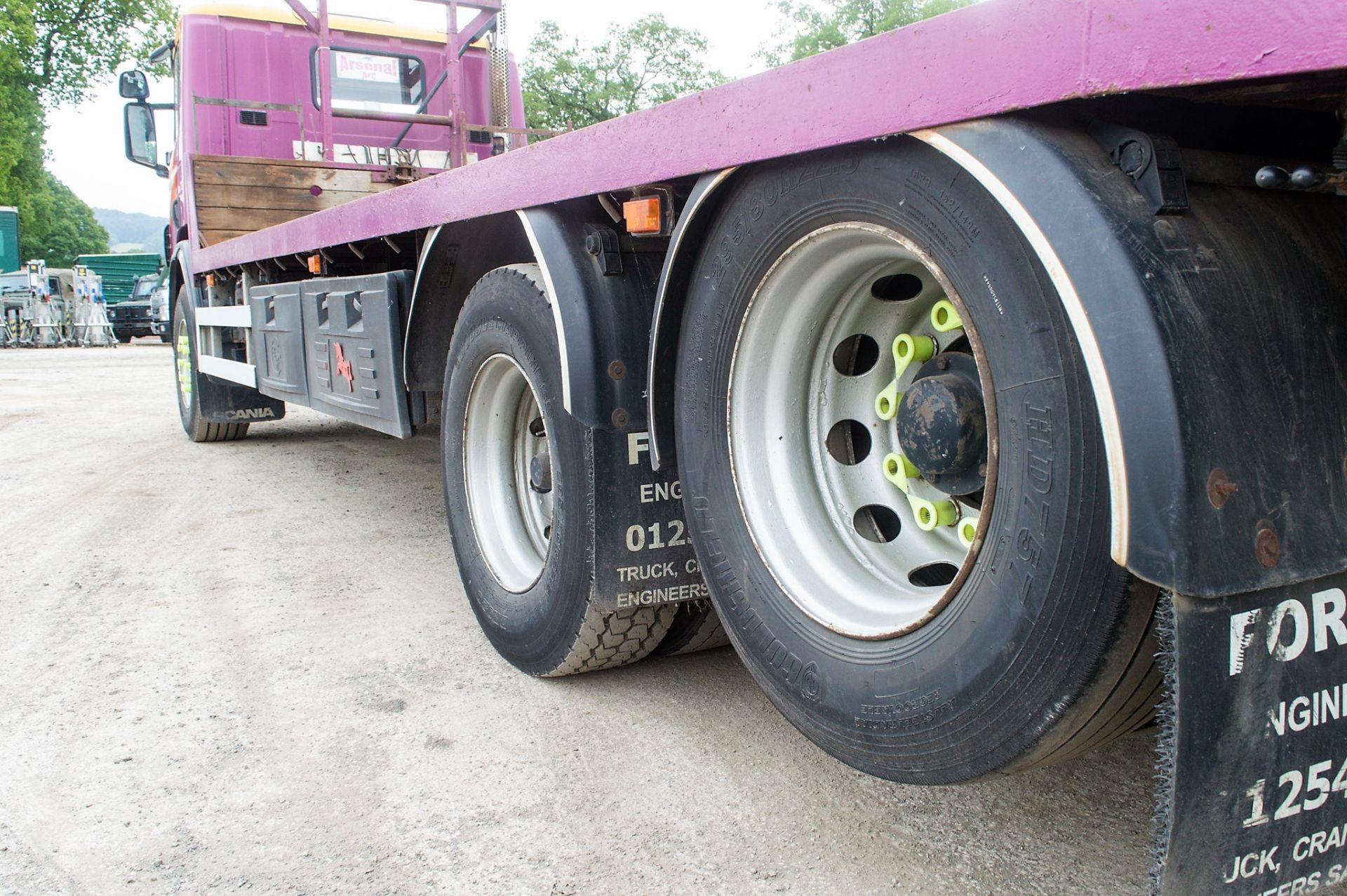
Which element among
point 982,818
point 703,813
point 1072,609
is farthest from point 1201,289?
point 703,813

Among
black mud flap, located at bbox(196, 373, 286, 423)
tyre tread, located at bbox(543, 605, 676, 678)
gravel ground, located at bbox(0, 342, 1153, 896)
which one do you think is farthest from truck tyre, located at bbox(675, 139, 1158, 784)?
black mud flap, located at bbox(196, 373, 286, 423)

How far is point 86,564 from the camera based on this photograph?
14.2ft

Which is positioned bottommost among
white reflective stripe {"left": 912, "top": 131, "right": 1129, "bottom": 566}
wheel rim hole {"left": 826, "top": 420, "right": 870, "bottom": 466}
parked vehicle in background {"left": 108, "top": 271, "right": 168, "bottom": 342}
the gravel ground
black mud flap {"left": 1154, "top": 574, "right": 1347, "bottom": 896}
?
the gravel ground

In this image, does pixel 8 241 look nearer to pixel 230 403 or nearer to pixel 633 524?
pixel 230 403

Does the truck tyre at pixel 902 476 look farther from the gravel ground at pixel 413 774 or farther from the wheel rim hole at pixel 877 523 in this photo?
the gravel ground at pixel 413 774

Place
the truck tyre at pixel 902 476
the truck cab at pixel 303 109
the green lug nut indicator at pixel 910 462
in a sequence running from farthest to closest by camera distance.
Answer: the truck cab at pixel 303 109
the green lug nut indicator at pixel 910 462
the truck tyre at pixel 902 476

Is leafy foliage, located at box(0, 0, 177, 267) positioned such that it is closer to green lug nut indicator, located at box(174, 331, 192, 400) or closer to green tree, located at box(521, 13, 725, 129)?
green tree, located at box(521, 13, 725, 129)

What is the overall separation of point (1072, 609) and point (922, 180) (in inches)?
25.6

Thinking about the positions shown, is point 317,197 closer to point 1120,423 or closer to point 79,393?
point 1120,423

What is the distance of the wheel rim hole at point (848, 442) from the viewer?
2.16 meters

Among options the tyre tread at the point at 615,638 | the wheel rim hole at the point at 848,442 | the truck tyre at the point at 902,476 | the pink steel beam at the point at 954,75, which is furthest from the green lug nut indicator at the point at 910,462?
the tyre tread at the point at 615,638

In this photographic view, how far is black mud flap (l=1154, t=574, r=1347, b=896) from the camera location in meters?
1.28

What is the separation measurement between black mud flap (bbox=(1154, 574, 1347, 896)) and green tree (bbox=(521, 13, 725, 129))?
38063mm

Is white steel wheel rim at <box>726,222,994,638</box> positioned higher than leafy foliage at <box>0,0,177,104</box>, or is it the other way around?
leafy foliage at <box>0,0,177,104</box>
